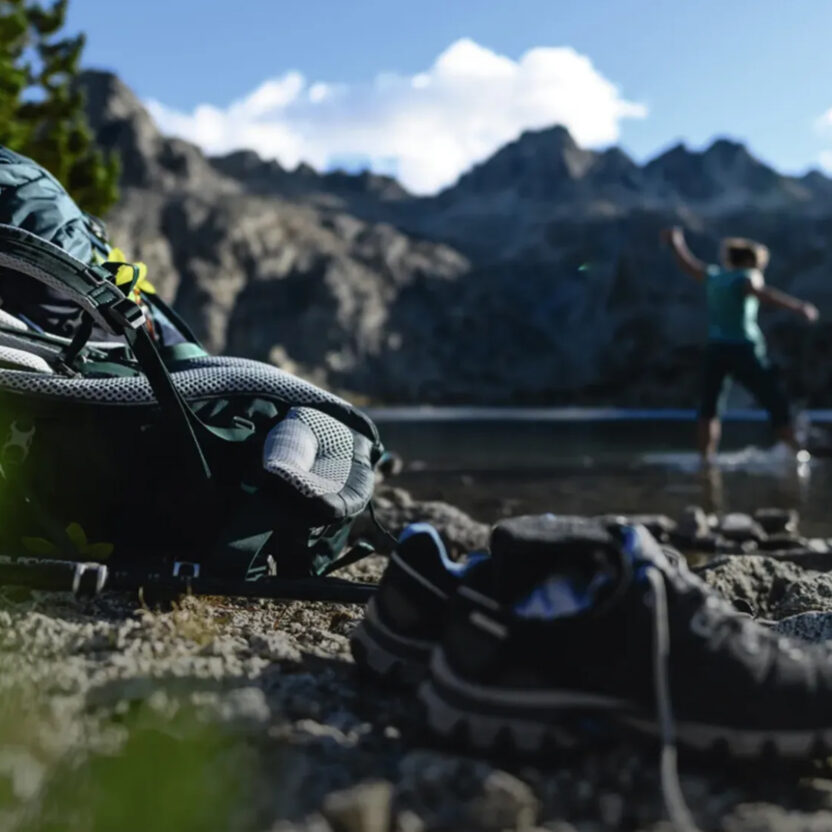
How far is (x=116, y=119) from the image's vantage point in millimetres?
135875

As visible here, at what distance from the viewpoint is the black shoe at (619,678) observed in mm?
1524

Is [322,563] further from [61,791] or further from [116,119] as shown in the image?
[116,119]

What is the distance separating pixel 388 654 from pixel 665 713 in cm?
63

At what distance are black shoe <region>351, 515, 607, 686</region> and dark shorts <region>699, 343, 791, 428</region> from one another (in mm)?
9941

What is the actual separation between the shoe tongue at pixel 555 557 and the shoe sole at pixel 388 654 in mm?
266

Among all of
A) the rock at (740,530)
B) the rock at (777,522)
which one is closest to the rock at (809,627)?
the rock at (740,530)

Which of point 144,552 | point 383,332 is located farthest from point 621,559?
point 383,332

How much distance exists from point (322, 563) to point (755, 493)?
7.89 m

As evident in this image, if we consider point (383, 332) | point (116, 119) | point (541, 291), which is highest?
point (116, 119)

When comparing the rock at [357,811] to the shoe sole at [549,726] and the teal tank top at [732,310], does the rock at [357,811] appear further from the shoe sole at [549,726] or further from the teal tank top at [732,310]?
the teal tank top at [732,310]

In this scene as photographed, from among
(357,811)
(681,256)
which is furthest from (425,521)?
(681,256)

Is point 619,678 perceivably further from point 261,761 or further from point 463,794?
point 261,761

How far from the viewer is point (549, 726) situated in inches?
59.8

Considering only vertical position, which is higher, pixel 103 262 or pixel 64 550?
pixel 103 262
